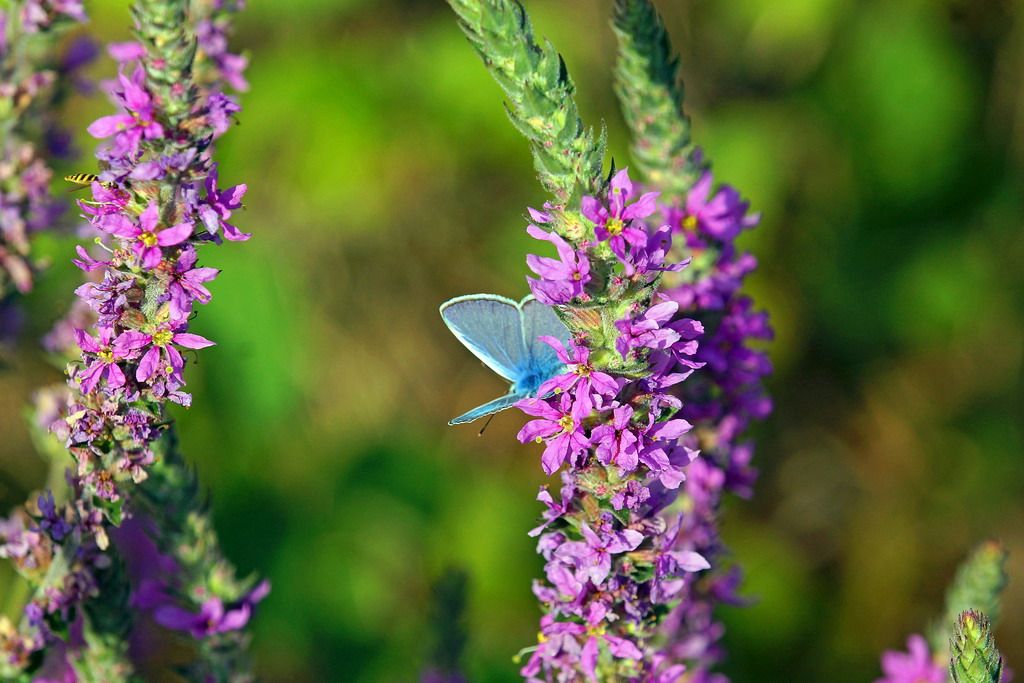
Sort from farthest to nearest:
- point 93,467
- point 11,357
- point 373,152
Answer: point 373,152 < point 11,357 < point 93,467

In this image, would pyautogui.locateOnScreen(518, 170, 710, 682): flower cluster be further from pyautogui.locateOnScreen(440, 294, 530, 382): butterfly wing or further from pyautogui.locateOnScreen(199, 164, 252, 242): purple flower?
pyautogui.locateOnScreen(199, 164, 252, 242): purple flower

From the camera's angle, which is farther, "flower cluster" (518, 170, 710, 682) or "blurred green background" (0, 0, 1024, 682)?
"blurred green background" (0, 0, 1024, 682)

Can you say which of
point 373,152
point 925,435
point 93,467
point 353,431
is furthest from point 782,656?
point 93,467

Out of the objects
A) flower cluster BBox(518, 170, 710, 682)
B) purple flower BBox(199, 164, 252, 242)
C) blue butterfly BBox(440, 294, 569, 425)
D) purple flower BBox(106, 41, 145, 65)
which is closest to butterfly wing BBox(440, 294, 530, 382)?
blue butterfly BBox(440, 294, 569, 425)

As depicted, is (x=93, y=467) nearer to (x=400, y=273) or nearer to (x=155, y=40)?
(x=155, y=40)

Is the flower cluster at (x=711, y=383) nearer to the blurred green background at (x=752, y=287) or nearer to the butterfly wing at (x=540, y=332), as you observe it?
the butterfly wing at (x=540, y=332)

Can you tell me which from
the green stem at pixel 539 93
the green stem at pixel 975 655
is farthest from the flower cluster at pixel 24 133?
the green stem at pixel 975 655

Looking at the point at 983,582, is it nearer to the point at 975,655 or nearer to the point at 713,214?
the point at 975,655
